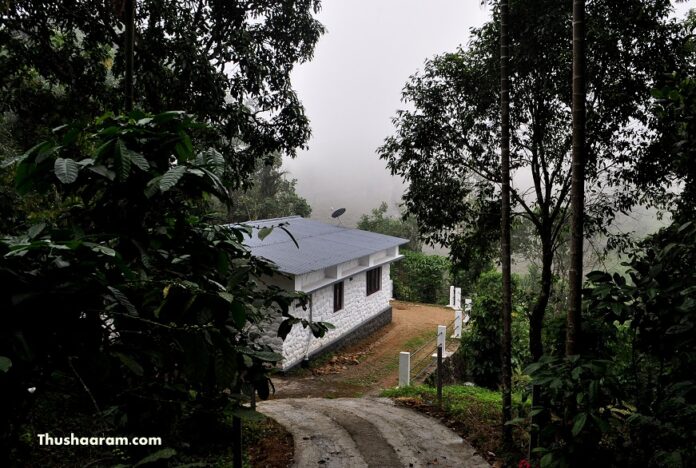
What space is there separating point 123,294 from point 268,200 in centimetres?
2943

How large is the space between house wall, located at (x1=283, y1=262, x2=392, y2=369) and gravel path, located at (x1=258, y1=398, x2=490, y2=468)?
3.93 meters

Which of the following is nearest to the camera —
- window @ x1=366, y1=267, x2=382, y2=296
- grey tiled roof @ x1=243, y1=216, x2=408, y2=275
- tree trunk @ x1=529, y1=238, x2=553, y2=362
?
tree trunk @ x1=529, y1=238, x2=553, y2=362

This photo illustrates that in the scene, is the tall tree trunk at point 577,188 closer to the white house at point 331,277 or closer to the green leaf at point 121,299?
the green leaf at point 121,299

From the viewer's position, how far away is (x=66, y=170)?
7.13ft

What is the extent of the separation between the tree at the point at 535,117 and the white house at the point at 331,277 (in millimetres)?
4667

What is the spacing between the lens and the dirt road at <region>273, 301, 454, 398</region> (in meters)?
12.6

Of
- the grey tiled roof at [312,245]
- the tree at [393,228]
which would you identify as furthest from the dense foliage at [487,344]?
the tree at [393,228]

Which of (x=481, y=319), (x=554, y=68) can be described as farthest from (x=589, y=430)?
(x=481, y=319)

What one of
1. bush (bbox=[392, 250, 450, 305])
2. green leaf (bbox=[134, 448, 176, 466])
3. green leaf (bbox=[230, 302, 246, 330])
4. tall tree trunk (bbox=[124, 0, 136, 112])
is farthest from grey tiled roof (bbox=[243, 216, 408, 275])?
green leaf (bbox=[230, 302, 246, 330])

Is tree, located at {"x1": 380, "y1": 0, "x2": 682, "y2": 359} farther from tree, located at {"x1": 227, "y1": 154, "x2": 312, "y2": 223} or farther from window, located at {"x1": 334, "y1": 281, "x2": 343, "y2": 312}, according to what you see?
tree, located at {"x1": 227, "y1": 154, "x2": 312, "y2": 223}

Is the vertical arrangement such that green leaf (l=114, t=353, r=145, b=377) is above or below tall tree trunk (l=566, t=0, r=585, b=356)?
below

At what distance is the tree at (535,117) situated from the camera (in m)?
6.70

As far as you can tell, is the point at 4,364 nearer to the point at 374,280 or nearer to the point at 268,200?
the point at 374,280

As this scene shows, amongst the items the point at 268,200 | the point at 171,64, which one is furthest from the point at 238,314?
the point at 268,200
